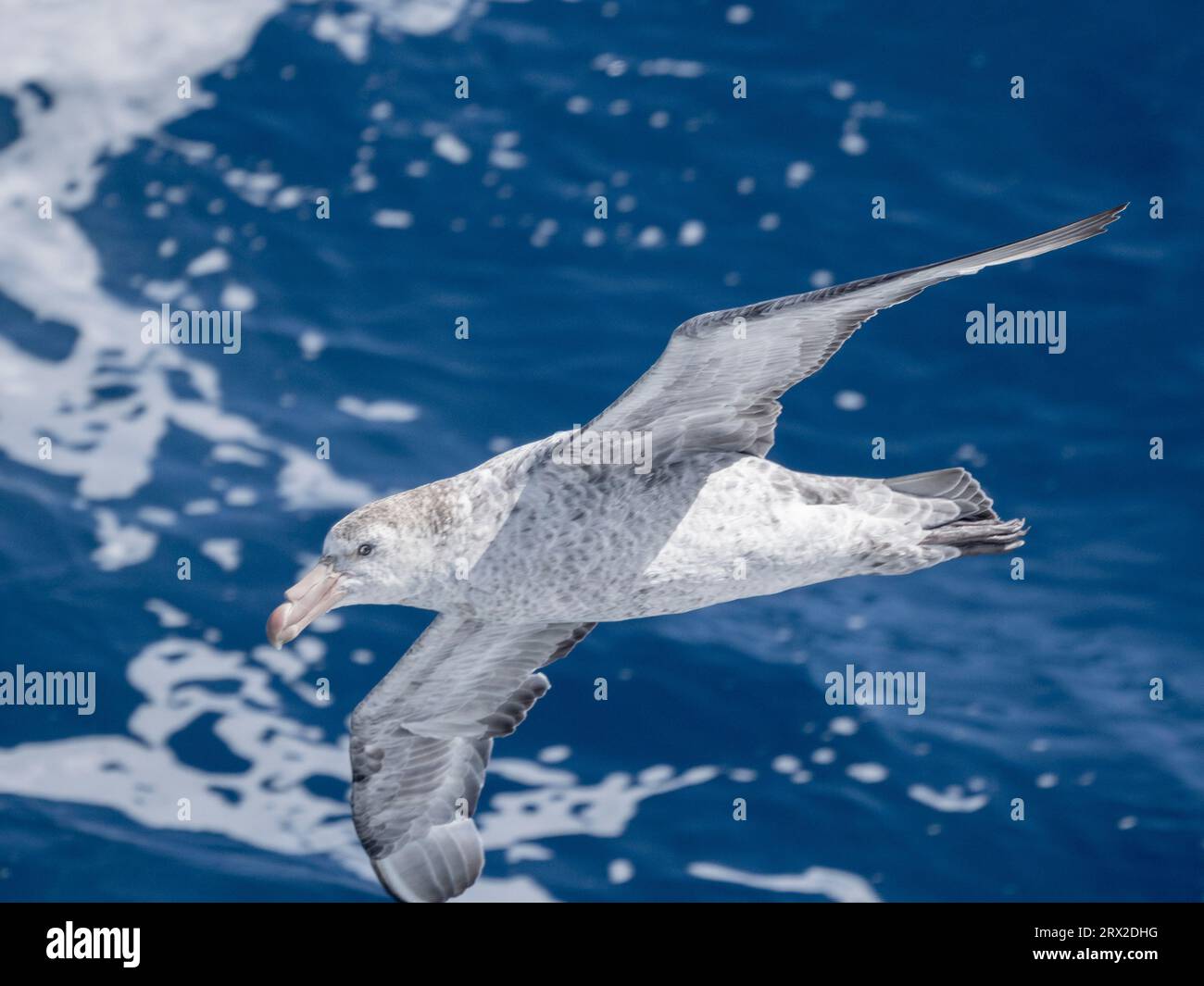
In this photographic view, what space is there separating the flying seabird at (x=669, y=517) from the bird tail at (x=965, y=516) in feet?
0.03

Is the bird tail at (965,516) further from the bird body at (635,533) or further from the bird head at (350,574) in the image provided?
the bird head at (350,574)

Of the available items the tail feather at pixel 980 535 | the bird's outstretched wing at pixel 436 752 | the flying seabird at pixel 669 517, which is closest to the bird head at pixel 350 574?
the flying seabird at pixel 669 517

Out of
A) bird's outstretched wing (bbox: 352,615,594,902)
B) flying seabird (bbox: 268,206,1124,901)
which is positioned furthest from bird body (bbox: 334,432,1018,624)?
bird's outstretched wing (bbox: 352,615,594,902)

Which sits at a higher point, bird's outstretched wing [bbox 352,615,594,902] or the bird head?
the bird head

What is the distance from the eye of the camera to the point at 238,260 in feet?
51.5

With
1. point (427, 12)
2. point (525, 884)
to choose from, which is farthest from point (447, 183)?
point (525, 884)

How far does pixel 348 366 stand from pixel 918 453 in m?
5.71

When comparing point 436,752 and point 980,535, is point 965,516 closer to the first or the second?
point 980,535

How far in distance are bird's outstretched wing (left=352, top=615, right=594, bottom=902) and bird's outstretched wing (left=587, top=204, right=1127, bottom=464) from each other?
2.21 metres

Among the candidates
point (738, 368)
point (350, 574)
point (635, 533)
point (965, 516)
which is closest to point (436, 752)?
point (350, 574)

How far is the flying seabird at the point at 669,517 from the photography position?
7719 mm

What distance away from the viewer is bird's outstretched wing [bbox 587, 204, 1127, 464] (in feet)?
23.7

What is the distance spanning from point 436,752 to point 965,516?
392cm

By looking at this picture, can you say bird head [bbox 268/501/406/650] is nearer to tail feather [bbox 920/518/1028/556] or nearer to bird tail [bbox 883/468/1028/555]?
bird tail [bbox 883/468/1028/555]
